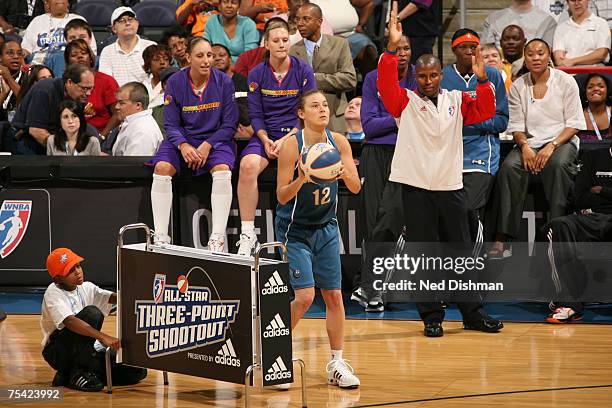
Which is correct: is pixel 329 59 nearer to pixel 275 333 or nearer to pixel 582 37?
pixel 582 37

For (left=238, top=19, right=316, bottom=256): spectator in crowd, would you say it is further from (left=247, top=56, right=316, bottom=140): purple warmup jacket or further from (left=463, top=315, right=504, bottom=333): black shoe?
(left=463, top=315, right=504, bottom=333): black shoe

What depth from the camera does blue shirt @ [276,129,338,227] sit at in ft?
24.7

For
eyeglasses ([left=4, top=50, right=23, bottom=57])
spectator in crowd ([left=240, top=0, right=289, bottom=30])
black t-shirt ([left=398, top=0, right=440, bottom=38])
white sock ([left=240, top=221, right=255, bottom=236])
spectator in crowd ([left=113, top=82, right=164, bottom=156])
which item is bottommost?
white sock ([left=240, top=221, right=255, bottom=236])

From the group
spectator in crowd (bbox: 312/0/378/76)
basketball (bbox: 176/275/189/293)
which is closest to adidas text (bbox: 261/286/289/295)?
basketball (bbox: 176/275/189/293)

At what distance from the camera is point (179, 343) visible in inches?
287

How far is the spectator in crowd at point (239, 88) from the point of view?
36.1 feet

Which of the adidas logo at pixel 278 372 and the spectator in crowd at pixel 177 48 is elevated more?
the spectator in crowd at pixel 177 48

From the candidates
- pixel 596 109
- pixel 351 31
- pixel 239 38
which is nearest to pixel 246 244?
pixel 239 38

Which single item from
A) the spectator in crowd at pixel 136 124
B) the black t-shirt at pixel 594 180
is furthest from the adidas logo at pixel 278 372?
the spectator in crowd at pixel 136 124

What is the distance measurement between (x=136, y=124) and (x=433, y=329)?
3629mm

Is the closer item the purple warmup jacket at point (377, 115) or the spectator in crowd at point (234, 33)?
the purple warmup jacket at point (377, 115)

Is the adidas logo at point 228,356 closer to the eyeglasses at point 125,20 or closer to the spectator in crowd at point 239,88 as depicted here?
the spectator in crowd at point 239,88

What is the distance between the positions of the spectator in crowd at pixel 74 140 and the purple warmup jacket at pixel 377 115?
2799 mm

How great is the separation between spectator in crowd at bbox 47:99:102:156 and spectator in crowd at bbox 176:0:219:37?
2.80m
